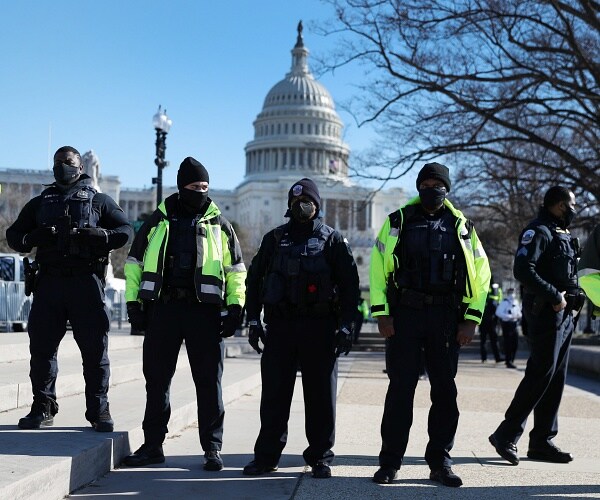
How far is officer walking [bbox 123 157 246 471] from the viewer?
5.85 metres

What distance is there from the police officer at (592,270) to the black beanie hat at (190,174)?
2.47 meters

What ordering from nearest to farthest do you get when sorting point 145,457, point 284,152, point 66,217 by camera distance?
point 145,457 < point 66,217 < point 284,152

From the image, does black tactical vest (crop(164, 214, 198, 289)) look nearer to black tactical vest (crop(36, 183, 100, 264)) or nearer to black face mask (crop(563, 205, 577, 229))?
black tactical vest (crop(36, 183, 100, 264))

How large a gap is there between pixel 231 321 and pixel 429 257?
130cm

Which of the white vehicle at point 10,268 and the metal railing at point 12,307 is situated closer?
the metal railing at point 12,307

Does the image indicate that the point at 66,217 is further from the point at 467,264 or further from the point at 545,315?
the point at 545,315

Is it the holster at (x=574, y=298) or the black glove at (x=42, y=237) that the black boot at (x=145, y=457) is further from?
the holster at (x=574, y=298)

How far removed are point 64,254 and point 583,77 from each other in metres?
17.1

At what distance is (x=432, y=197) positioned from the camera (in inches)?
229

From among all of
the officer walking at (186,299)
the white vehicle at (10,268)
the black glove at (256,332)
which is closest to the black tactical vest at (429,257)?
the black glove at (256,332)

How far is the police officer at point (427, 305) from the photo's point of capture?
18.7ft

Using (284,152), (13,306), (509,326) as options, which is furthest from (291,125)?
(13,306)

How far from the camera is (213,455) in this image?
585cm

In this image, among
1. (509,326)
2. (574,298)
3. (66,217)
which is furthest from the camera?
(509,326)
